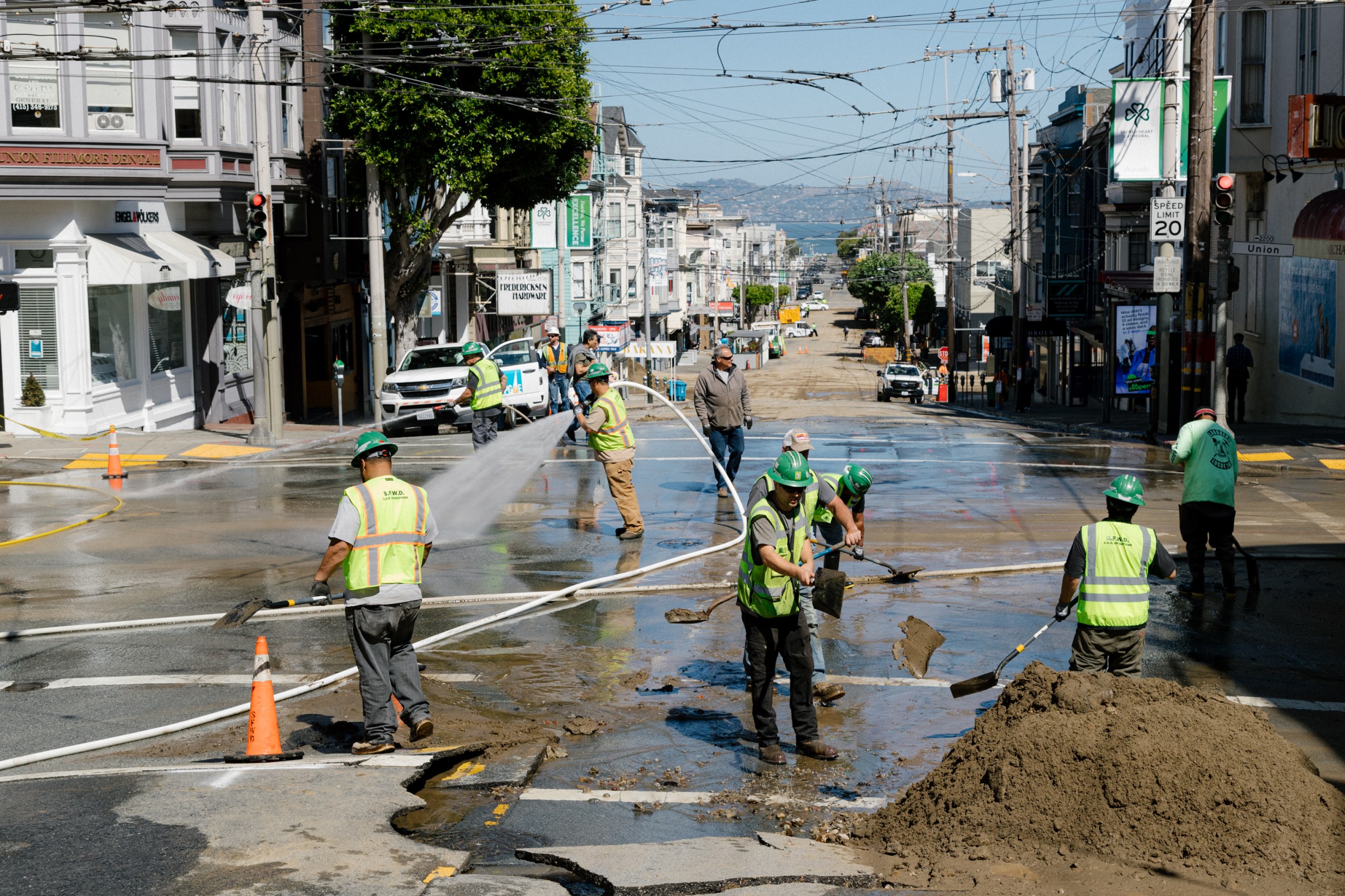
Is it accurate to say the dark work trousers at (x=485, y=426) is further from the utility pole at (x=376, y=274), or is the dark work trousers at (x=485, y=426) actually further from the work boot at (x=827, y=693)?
the work boot at (x=827, y=693)

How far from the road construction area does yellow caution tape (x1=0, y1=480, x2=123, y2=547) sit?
0.79ft

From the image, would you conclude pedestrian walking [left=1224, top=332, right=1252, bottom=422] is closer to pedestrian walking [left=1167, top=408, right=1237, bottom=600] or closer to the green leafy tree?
the green leafy tree

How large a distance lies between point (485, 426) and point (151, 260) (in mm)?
11173

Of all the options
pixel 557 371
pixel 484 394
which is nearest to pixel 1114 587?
pixel 484 394

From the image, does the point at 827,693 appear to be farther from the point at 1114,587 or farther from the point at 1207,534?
the point at 1207,534

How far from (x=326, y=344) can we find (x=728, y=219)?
163 m

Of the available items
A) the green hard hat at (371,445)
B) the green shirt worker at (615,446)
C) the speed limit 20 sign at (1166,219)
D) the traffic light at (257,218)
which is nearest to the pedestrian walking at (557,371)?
the traffic light at (257,218)

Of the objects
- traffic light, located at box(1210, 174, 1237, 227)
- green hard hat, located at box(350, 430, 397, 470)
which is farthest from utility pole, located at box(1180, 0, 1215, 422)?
green hard hat, located at box(350, 430, 397, 470)

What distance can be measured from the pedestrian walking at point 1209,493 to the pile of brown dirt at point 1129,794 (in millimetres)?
5511

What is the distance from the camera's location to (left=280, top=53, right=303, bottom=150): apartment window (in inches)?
1378

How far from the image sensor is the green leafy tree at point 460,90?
33.7 metres

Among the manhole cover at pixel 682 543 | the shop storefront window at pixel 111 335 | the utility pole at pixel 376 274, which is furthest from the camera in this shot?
the utility pole at pixel 376 274

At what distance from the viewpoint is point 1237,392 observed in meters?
30.0

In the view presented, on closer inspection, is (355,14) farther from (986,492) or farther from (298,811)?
(298,811)
